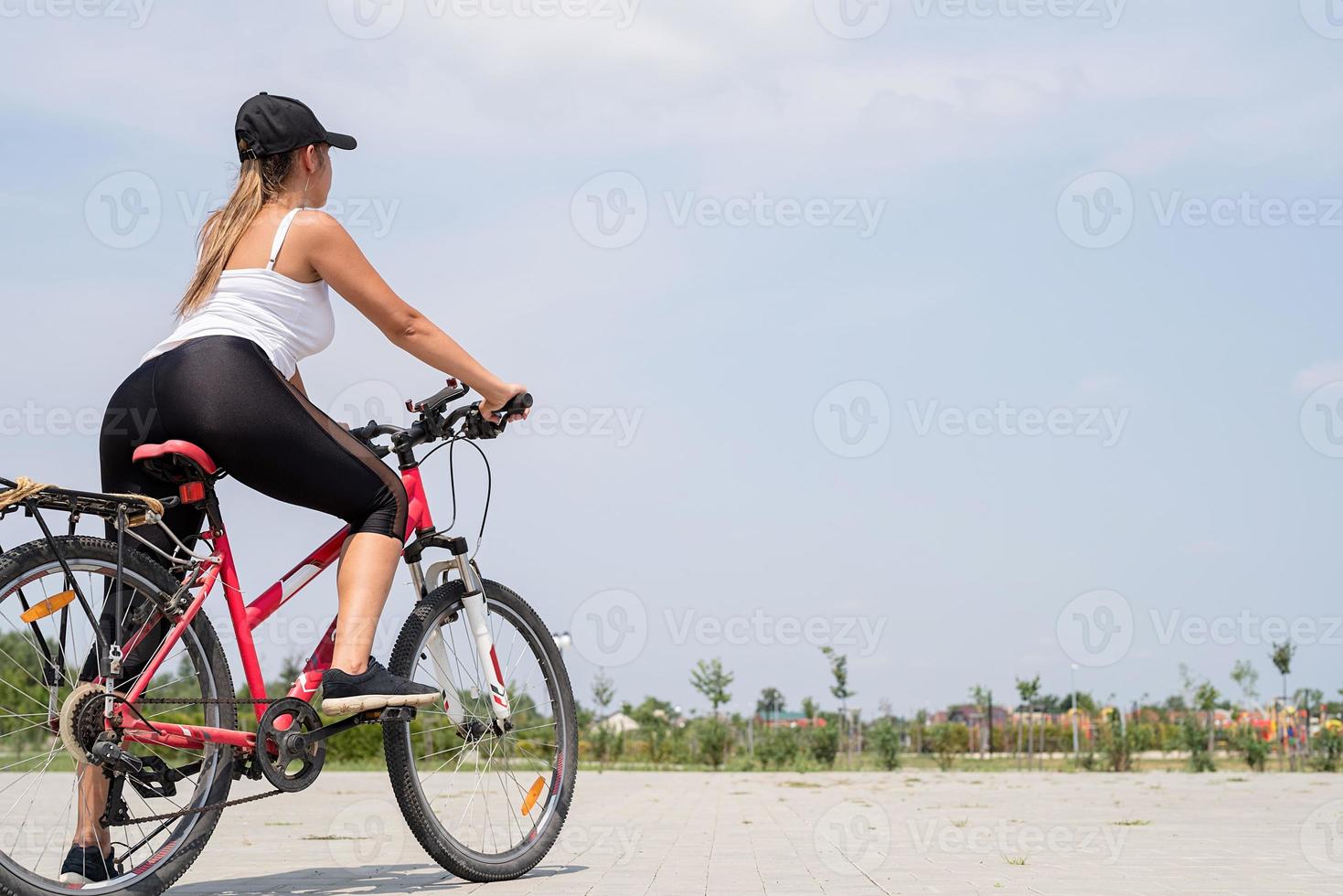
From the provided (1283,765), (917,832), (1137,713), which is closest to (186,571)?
(917,832)

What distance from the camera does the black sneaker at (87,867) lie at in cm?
309

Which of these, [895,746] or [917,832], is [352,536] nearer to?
[917,832]

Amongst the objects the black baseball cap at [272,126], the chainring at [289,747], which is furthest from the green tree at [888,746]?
the black baseball cap at [272,126]

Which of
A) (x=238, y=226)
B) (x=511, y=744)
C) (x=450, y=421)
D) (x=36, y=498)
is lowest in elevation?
(x=511, y=744)

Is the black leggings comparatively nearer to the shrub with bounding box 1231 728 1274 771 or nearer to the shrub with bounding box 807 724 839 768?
the shrub with bounding box 807 724 839 768

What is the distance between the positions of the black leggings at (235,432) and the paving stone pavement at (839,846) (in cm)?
113

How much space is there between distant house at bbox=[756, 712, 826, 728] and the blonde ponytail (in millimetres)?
15009

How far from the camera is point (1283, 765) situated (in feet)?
59.5

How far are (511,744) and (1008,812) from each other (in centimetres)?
458

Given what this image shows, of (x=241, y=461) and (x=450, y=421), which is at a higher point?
(x=450, y=421)

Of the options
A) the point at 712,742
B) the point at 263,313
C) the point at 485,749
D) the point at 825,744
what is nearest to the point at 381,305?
the point at 263,313

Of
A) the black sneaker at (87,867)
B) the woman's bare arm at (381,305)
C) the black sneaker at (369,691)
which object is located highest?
the woman's bare arm at (381,305)

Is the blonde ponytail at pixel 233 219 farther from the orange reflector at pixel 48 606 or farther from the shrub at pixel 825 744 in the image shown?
the shrub at pixel 825 744

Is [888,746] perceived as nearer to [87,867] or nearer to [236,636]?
[236,636]
